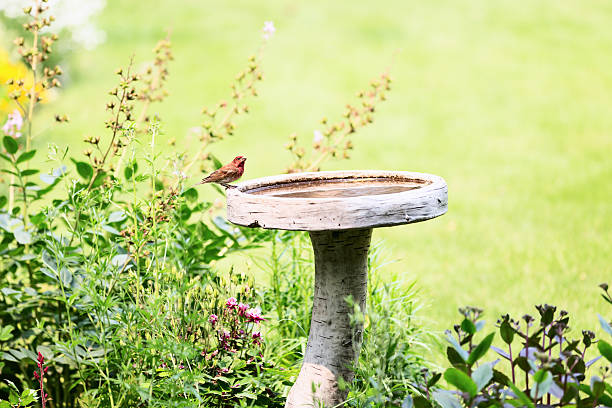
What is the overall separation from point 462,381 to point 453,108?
907cm

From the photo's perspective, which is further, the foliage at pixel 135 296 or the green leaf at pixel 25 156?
the green leaf at pixel 25 156

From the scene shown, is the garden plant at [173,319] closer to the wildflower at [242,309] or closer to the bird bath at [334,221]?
the wildflower at [242,309]

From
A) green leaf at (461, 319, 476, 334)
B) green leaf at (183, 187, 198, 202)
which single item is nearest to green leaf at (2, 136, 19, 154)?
green leaf at (183, 187, 198, 202)

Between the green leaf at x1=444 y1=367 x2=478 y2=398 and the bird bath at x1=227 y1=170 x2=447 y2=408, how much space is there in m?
0.40

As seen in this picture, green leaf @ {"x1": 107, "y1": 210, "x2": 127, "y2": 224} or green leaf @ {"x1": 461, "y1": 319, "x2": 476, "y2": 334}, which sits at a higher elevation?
green leaf @ {"x1": 107, "y1": 210, "x2": 127, "y2": 224}

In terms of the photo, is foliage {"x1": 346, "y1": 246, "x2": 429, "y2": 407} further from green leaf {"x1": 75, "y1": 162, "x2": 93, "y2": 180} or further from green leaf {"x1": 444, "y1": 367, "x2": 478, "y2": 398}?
green leaf {"x1": 75, "y1": 162, "x2": 93, "y2": 180}

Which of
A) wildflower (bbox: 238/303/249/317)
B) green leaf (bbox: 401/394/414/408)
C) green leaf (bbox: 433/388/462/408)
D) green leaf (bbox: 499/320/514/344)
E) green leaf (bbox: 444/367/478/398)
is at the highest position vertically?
wildflower (bbox: 238/303/249/317)

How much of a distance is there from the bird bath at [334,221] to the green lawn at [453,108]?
4.14 feet

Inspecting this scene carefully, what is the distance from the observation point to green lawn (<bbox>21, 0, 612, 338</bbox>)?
18.7ft

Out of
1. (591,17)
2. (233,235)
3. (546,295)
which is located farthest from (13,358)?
(591,17)

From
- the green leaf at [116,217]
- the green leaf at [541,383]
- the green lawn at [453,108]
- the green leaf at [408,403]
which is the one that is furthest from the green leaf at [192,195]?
the green leaf at [541,383]

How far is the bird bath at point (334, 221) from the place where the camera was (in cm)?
225

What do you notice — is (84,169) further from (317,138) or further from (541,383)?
(541,383)

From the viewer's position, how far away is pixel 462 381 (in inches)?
75.8
